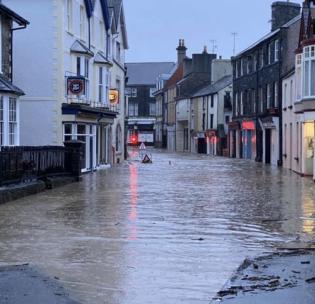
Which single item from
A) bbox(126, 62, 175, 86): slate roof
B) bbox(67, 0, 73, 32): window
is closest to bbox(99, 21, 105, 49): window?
bbox(67, 0, 73, 32): window

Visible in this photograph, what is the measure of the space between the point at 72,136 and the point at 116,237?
21097 millimetres

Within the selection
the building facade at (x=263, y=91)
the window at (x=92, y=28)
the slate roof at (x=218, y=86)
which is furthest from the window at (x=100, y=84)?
the slate roof at (x=218, y=86)

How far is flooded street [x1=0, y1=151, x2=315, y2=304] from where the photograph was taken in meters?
8.70

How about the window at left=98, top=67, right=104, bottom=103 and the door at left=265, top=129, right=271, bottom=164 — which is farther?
the door at left=265, top=129, right=271, bottom=164

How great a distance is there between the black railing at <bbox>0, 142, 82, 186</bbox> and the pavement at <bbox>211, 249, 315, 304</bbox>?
1178cm

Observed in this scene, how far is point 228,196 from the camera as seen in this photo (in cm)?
2112

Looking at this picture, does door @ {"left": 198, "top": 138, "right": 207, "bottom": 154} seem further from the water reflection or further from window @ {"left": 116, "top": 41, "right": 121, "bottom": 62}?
the water reflection

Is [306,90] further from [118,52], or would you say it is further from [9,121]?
[118,52]

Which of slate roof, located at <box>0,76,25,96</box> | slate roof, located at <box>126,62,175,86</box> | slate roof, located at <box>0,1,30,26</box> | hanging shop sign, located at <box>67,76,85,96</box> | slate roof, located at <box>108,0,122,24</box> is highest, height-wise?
slate roof, located at <box>126,62,175,86</box>

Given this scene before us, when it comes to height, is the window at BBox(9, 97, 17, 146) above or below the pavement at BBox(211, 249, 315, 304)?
above

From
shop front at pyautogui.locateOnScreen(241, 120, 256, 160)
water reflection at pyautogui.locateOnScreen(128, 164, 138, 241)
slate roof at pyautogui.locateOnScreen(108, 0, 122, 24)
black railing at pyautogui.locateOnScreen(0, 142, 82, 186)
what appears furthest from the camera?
shop front at pyautogui.locateOnScreen(241, 120, 256, 160)

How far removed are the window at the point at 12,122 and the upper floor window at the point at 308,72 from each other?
13.9m

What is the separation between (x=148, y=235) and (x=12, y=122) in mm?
13609

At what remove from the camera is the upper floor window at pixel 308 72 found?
30875mm
